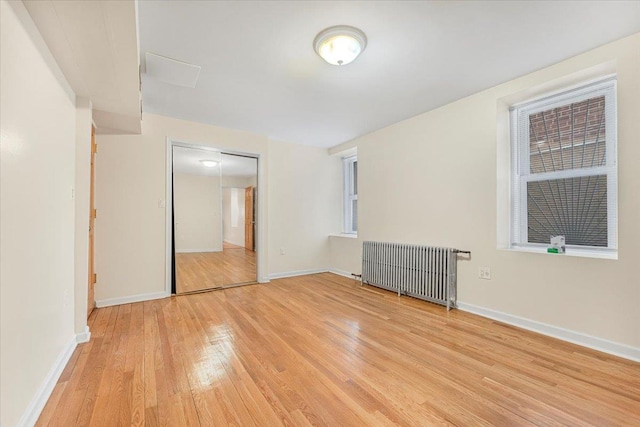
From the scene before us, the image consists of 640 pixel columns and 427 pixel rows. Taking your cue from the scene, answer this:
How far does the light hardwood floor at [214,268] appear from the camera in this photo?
3.94 m

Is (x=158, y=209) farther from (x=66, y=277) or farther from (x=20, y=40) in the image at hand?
(x=20, y=40)

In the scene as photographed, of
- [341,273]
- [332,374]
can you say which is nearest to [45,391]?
[332,374]

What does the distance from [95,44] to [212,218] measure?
2.76 metres

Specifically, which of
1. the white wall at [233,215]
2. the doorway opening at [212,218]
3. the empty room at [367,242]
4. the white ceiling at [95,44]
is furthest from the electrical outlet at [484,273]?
the white ceiling at [95,44]

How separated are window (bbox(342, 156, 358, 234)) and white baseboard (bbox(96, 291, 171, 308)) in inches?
132

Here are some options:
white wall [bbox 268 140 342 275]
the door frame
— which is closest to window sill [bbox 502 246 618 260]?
white wall [bbox 268 140 342 275]

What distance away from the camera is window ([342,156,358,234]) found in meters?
5.50

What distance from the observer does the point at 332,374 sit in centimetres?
190

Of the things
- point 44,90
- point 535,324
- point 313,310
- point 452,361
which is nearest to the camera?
point 44,90

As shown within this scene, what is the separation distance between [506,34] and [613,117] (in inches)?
50.6

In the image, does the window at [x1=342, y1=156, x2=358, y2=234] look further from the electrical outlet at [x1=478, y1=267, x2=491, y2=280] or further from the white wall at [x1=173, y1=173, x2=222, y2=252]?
the electrical outlet at [x1=478, y1=267, x2=491, y2=280]

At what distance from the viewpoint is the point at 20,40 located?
53.7 inches

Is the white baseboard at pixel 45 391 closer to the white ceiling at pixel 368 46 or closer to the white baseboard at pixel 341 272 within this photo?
the white ceiling at pixel 368 46

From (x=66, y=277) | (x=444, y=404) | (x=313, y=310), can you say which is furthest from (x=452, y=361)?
(x=66, y=277)
